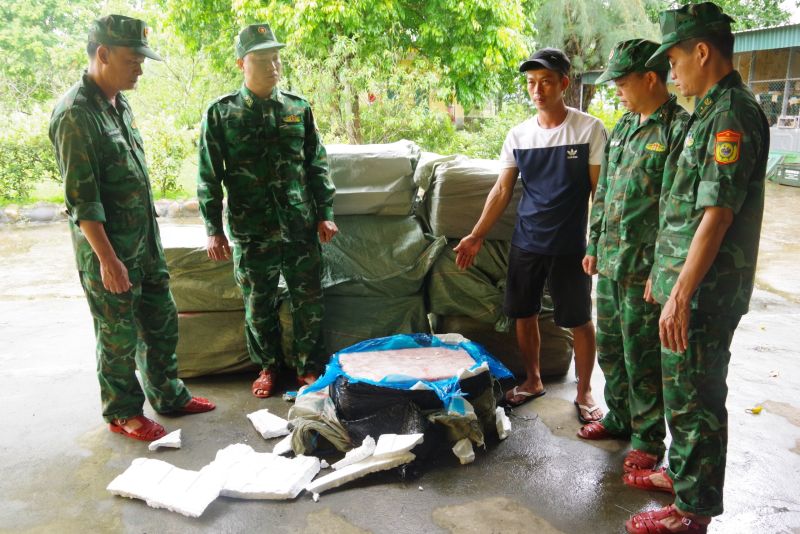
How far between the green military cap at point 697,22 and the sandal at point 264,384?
7.42ft

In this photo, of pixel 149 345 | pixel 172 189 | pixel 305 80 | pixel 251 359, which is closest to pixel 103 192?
pixel 149 345

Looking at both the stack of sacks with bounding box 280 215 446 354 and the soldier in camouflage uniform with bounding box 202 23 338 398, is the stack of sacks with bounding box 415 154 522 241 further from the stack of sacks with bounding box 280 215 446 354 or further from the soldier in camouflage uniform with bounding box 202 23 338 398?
the soldier in camouflage uniform with bounding box 202 23 338 398

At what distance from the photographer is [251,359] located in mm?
3162

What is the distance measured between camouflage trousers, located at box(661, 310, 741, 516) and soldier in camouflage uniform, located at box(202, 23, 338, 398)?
5.51ft

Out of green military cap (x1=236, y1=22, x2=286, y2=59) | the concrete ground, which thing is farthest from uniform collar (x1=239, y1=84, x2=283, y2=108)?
the concrete ground

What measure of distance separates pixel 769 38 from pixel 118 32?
9.68 metres

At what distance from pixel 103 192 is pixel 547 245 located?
1828 mm

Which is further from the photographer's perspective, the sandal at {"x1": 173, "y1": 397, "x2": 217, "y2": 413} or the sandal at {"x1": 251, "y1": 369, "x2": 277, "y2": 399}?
the sandal at {"x1": 251, "y1": 369, "x2": 277, "y2": 399}

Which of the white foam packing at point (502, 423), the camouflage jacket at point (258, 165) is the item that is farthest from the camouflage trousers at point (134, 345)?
the white foam packing at point (502, 423)

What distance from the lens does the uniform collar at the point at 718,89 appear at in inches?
66.9

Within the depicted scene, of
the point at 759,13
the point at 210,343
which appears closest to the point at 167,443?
the point at 210,343

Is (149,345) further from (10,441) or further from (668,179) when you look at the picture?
(668,179)

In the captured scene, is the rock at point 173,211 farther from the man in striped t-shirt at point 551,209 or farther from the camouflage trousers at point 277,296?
the man in striped t-shirt at point 551,209

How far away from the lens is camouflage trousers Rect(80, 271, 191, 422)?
246 cm
